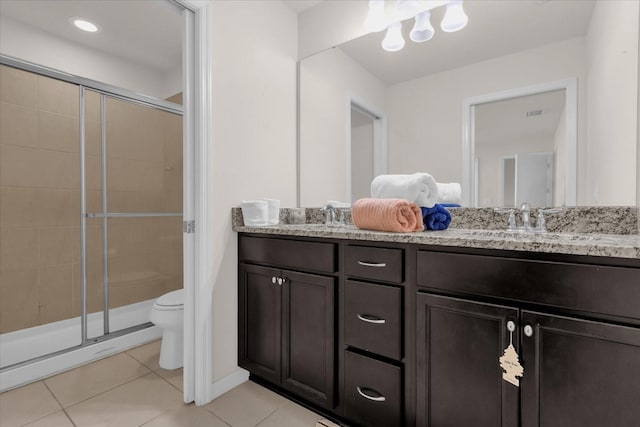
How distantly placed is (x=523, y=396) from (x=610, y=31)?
1.40 metres

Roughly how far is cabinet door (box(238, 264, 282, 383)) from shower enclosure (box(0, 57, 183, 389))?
3.63 feet

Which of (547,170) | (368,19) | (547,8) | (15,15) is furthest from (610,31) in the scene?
(15,15)

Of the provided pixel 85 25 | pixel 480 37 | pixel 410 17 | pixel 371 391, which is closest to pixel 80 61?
pixel 85 25

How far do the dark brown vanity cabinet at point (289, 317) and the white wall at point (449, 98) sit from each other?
0.80 metres

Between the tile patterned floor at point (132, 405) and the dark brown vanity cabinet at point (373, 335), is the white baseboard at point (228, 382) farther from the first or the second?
the dark brown vanity cabinet at point (373, 335)

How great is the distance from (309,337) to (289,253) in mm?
400

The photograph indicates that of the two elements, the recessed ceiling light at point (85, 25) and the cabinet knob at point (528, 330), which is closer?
the cabinet knob at point (528, 330)

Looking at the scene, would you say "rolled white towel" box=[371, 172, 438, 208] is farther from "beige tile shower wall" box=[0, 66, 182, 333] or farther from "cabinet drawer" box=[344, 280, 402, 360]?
"beige tile shower wall" box=[0, 66, 182, 333]

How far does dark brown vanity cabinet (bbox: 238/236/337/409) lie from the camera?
1.37m

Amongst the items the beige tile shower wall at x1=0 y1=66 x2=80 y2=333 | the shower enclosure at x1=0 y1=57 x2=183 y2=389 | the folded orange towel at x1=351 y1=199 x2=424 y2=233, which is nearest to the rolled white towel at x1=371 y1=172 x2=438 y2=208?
the folded orange towel at x1=351 y1=199 x2=424 y2=233

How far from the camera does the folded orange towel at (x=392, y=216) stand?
1288 mm

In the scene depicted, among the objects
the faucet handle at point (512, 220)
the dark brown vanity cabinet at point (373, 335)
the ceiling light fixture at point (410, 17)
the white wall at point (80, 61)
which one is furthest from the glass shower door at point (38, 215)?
the faucet handle at point (512, 220)

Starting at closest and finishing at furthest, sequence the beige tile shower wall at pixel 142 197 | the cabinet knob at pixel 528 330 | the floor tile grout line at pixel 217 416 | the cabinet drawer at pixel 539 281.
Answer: the cabinet drawer at pixel 539 281
the cabinet knob at pixel 528 330
the floor tile grout line at pixel 217 416
the beige tile shower wall at pixel 142 197

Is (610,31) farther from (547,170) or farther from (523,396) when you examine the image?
(523,396)
